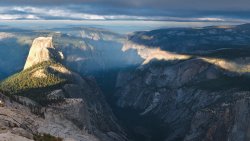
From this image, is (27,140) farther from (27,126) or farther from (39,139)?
(27,126)

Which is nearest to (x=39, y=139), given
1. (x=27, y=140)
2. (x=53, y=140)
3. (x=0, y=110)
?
(x=53, y=140)

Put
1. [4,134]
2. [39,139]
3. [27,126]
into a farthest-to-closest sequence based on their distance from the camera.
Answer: [27,126], [39,139], [4,134]

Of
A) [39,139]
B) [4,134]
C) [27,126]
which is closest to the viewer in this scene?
[4,134]

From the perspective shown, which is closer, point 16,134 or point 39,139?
point 16,134

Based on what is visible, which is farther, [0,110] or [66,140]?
[0,110]

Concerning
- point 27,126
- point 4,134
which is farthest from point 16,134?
point 27,126

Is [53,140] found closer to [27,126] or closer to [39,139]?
[39,139]

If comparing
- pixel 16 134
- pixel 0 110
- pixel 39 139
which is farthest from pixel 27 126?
pixel 16 134

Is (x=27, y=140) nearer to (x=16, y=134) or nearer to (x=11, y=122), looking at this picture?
(x=16, y=134)
